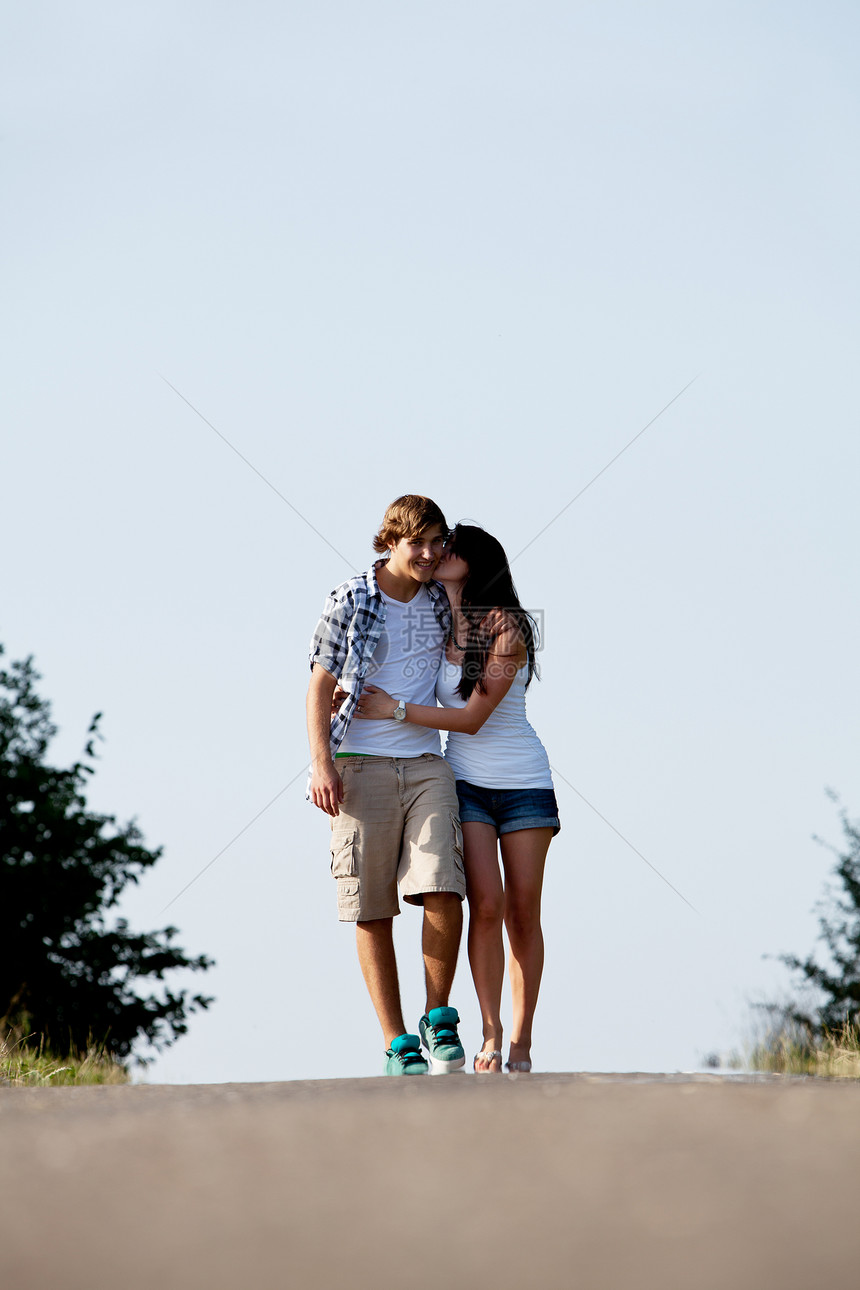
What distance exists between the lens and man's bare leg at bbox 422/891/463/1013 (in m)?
3.89

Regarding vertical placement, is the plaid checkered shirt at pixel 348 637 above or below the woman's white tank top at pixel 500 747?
above

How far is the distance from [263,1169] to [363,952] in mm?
2127

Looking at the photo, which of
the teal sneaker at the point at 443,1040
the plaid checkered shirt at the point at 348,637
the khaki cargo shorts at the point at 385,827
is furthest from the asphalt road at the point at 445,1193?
the plaid checkered shirt at the point at 348,637

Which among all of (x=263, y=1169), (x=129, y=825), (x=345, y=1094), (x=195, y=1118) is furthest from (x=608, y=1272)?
(x=129, y=825)

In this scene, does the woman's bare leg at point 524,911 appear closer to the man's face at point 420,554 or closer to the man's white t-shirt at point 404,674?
the man's white t-shirt at point 404,674

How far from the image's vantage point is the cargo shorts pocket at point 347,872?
400 cm

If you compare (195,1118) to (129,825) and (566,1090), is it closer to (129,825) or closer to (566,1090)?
(566,1090)

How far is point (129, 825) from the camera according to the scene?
47.6 ft

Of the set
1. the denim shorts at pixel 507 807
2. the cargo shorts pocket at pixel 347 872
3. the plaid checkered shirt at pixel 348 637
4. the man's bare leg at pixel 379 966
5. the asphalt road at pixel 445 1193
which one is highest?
the plaid checkered shirt at pixel 348 637

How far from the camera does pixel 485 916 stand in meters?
3.99

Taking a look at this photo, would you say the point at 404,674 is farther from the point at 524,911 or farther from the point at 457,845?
the point at 524,911

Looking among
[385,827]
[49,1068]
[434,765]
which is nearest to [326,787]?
[385,827]

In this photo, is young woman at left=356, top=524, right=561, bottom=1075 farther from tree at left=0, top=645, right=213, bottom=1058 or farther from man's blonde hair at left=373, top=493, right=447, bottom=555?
tree at left=0, top=645, right=213, bottom=1058

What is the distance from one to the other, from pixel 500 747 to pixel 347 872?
2.14 feet
